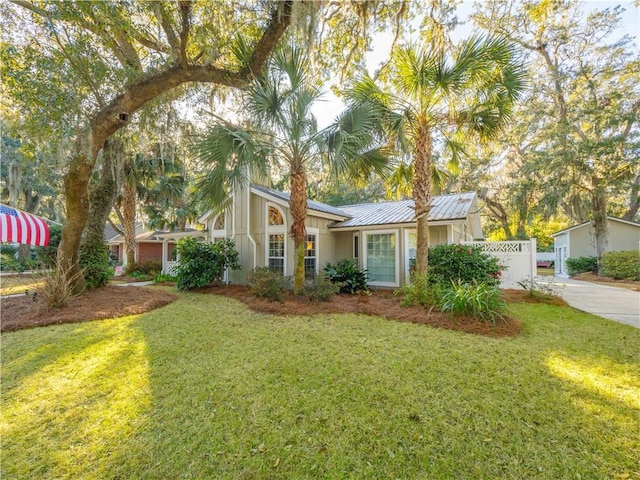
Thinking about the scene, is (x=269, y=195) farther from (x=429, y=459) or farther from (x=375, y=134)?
(x=429, y=459)

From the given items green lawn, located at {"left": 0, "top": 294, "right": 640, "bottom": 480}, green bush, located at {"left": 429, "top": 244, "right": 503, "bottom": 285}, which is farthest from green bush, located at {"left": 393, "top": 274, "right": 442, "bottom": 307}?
green lawn, located at {"left": 0, "top": 294, "right": 640, "bottom": 480}

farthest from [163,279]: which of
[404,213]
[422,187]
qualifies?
[422,187]

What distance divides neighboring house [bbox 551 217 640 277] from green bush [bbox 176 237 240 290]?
19.9 metres

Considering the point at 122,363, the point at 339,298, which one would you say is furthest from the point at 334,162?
the point at 122,363

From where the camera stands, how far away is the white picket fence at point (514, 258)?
9.00m

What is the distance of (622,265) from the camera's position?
42.9 feet

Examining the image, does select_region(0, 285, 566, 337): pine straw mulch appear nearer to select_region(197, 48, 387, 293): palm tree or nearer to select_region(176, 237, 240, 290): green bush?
select_region(176, 237, 240, 290): green bush

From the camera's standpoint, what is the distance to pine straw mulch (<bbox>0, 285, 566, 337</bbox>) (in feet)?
17.7

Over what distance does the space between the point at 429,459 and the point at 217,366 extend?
8.91 feet

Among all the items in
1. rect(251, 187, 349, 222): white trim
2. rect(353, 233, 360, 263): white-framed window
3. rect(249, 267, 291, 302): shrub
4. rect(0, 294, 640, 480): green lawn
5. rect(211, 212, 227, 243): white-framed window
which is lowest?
rect(0, 294, 640, 480): green lawn

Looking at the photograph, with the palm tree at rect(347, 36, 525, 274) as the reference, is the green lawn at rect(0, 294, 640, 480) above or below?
below

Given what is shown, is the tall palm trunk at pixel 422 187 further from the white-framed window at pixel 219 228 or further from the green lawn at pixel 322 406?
A: the white-framed window at pixel 219 228

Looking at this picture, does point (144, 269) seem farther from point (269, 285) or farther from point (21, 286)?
point (269, 285)

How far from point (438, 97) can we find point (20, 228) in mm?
10904
